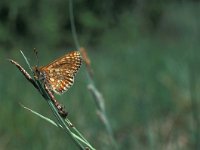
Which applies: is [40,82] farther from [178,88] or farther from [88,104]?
[178,88]

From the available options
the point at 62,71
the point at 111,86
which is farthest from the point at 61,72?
the point at 111,86

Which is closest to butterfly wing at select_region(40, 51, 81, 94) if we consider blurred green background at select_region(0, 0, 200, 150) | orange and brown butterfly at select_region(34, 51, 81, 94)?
orange and brown butterfly at select_region(34, 51, 81, 94)

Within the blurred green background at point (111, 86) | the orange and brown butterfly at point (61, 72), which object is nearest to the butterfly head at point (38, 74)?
the orange and brown butterfly at point (61, 72)

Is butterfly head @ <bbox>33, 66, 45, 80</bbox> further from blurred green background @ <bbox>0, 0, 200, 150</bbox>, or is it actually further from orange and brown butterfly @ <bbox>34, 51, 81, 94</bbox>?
blurred green background @ <bbox>0, 0, 200, 150</bbox>

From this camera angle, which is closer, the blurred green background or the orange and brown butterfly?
the orange and brown butterfly

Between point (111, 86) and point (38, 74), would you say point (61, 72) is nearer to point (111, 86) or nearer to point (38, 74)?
point (38, 74)

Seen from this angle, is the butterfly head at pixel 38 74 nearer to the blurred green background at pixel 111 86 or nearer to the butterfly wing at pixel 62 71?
the butterfly wing at pixel 62 71
